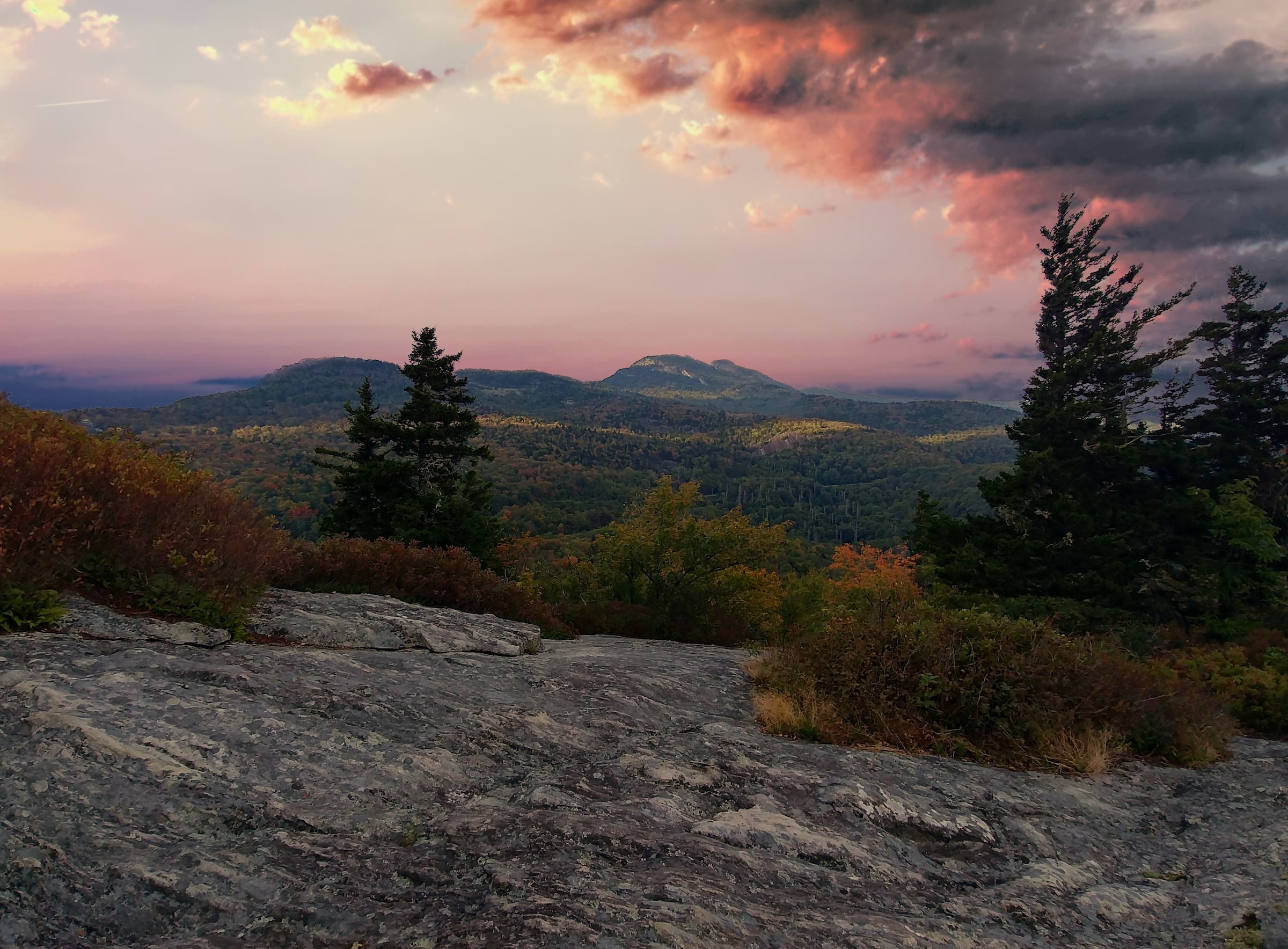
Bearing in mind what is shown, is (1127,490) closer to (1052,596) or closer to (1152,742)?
(1052,596)

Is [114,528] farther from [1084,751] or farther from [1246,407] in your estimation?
[1246,407]

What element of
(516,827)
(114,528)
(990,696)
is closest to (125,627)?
(114,528)

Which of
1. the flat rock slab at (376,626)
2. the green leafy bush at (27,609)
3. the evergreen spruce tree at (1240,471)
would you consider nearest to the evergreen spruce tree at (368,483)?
the flat rock slab at (376,626)

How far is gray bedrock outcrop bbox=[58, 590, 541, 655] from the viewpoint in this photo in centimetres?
613

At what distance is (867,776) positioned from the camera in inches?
243

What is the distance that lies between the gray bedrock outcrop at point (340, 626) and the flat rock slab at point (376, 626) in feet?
0.03

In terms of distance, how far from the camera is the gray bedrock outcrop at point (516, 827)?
331 cm

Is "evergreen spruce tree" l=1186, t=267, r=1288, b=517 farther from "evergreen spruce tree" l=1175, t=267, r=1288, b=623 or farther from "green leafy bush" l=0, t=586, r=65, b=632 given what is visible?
"green leafy bush" l=0, t=586, r=65, b=632

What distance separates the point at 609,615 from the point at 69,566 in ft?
41.9

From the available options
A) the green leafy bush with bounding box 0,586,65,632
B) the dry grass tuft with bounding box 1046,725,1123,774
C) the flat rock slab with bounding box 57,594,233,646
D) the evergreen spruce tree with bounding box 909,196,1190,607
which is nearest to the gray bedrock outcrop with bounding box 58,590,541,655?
the flat rock slab with bounding box 57,594,233,646

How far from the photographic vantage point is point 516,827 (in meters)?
4.43

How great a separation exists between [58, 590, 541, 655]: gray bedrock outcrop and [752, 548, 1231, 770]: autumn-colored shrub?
4845 millimetres

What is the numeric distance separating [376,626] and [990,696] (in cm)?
874

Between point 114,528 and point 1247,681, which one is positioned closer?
point 114,528
